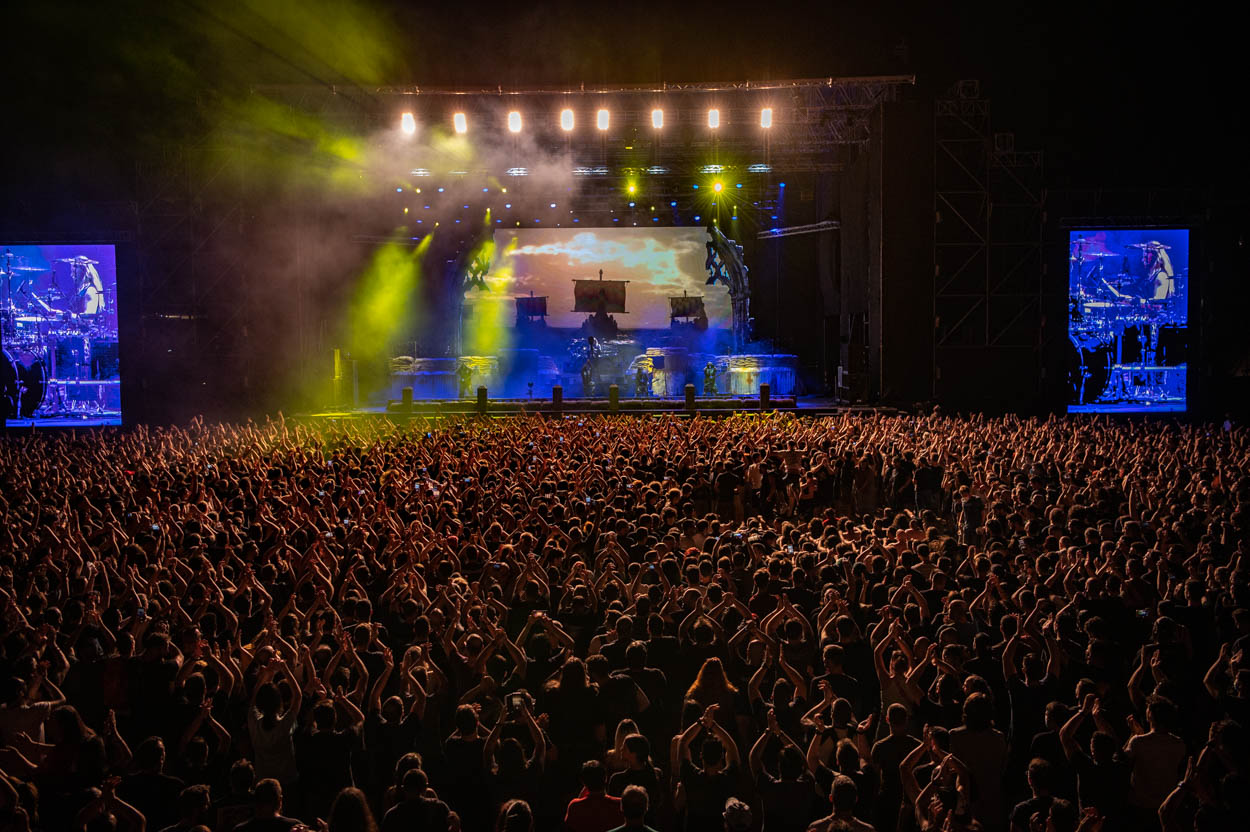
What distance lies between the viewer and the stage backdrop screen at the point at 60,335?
23969 mm

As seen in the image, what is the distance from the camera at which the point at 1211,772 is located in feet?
14.0

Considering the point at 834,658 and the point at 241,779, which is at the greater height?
the point at 834,658

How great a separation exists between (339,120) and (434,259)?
12.1 metres

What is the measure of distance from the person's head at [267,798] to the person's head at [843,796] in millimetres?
2292

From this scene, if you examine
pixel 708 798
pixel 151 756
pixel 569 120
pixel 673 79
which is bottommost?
pixel 708 798

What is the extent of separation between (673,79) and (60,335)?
Result: 16843 mm

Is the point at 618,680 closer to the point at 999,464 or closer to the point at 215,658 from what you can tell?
the point at 215,658

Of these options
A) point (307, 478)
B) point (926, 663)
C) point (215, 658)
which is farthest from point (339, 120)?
point (926, 663)

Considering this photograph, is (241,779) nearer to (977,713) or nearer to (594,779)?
(594,779)

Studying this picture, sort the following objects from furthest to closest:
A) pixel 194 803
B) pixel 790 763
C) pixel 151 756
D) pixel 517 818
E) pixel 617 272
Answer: pixel 617 272, pixel 790 763, pixel 151 756, pixel 194 803, pixel 517 818

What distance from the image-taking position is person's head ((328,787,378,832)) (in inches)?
155

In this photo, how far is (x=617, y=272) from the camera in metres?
33.8

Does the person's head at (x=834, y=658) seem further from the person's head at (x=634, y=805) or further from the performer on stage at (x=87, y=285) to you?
the performer on stage at (x=87, y=285)

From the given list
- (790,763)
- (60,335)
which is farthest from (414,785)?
(60,335)
